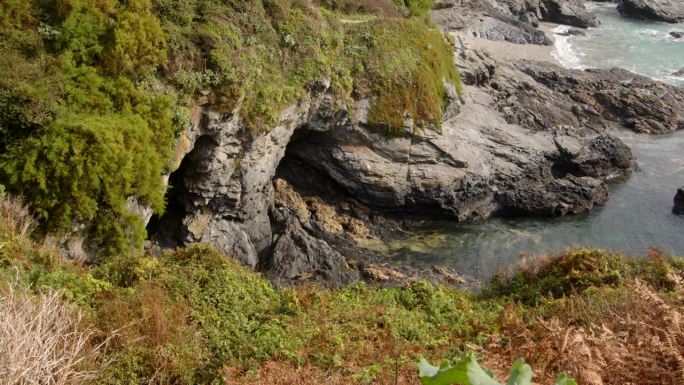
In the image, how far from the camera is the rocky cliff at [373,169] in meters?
20.2

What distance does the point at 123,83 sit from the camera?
1553 cm

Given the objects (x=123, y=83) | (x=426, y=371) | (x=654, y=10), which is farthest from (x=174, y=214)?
(x=654, y=10)

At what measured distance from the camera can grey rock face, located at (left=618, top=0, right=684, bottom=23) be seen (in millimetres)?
58406

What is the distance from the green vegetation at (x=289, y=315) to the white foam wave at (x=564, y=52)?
3456 cm

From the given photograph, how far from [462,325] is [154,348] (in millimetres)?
5772

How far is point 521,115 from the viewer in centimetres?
3194

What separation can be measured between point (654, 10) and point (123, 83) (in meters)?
60.5

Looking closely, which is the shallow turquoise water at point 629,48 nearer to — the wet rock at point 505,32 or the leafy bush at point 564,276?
the wet rock at point 505,32

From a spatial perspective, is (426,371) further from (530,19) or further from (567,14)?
(567,14)

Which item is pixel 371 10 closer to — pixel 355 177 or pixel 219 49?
pixel 355 177

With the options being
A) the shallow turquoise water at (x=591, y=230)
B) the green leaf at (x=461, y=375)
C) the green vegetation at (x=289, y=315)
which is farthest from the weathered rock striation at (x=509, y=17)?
the green leaf at (x=461, y=375)

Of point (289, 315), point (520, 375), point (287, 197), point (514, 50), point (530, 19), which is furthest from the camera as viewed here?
point (530, 19)

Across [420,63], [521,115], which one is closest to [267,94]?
[420,63]

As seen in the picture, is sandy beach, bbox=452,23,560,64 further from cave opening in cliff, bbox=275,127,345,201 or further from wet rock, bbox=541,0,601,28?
cave opening in cliff, bbox=275,127,345,201
